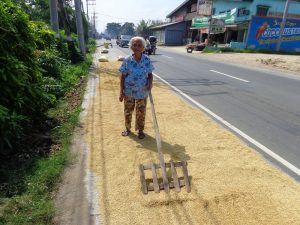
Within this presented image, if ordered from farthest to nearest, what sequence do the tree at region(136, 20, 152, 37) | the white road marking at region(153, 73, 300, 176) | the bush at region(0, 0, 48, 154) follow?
the tree at region(136, 20, 152, 37), the white road marking at region(153, 73, 300, 176), the bush at region(0, 0, 48, 154)

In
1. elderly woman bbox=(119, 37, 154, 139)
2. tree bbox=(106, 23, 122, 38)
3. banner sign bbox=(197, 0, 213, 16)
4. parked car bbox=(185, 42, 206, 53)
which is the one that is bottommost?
tree bbox=(106, 23, 122, 38)

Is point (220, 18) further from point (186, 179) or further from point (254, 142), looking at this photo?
point (186, 179)

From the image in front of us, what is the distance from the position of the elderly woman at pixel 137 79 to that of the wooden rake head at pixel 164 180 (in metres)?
1.43

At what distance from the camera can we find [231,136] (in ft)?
17.7

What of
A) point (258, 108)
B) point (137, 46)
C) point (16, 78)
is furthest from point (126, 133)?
point (258, 108)

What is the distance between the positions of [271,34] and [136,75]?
30.8 meters

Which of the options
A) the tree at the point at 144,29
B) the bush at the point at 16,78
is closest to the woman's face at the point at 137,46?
the bush at the point at 16,78

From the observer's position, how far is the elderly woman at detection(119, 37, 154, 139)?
188 inches

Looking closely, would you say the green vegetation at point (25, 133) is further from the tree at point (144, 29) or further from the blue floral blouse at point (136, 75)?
the tree at point (144, 29)

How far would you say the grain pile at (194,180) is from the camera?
3.12 m

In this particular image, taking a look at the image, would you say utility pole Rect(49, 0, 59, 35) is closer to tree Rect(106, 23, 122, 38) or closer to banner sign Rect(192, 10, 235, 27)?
banner sign Rect(192, 10, 235, 27)

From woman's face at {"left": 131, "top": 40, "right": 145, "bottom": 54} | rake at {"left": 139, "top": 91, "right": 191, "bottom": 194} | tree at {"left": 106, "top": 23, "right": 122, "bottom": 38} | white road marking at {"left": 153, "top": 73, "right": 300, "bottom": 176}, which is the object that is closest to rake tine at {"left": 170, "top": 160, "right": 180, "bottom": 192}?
rake at {"left": 139, "top": 91, "right": 191, "bottom": 194}

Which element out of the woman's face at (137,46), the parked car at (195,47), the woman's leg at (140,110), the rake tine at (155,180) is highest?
the woman's face at (137,46)

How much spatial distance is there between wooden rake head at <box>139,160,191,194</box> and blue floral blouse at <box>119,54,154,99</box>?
5.31 ft
